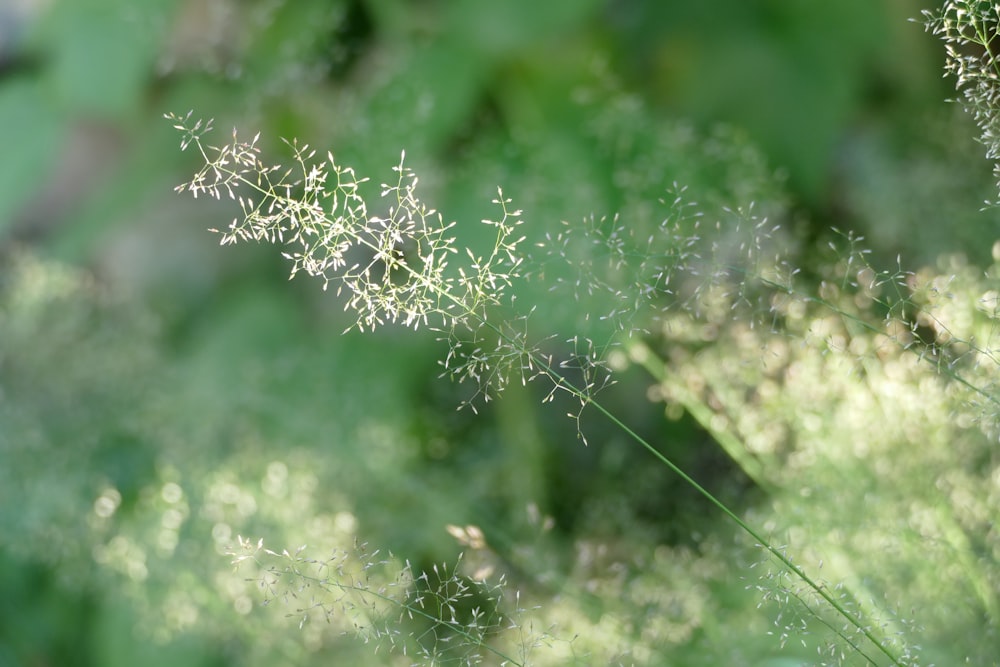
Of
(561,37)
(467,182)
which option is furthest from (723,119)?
(467,182)

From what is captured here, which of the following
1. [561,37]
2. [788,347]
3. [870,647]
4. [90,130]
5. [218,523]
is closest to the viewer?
[870,647]

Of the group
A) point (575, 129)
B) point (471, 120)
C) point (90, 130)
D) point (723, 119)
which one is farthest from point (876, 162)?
point (90, 130)

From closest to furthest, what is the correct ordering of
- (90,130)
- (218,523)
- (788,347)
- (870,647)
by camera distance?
(870,647) → (788,347) → (218,523) → (90,130)

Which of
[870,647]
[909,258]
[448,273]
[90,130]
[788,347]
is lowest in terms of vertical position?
[870,647]

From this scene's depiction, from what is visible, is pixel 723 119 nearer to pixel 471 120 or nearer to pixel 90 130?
pixel 471 120

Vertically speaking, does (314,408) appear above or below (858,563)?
above

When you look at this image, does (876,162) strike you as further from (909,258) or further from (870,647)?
(870,647)

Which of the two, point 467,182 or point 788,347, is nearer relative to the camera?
point 788,347
